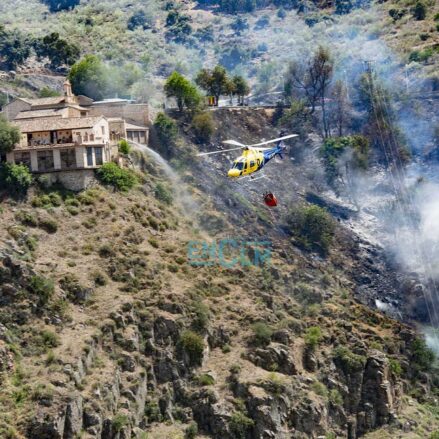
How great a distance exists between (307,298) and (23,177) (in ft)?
86.3

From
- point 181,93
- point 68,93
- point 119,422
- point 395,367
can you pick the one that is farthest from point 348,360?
point 68,93

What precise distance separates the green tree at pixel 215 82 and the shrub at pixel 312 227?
21.4 m

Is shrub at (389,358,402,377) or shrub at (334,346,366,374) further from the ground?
shrub at (334,346,366,374)

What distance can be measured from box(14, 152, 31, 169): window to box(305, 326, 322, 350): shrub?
87.0 feet

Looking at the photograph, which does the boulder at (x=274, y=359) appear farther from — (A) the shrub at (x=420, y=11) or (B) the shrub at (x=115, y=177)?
(A) the shrub at (x=420, y=11)

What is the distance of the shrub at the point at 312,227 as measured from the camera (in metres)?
125

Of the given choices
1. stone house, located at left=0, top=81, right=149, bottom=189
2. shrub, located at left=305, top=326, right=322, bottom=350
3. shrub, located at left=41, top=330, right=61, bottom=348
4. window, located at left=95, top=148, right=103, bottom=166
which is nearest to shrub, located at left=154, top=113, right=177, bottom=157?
stone house, located at left=0, top=81, right=149, bottom=189

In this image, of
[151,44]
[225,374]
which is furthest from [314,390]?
[151,44]

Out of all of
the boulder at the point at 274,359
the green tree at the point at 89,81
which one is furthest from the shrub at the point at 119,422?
the green tree at the point at 89,81

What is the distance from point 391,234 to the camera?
132m

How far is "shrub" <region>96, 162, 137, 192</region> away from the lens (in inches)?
4368

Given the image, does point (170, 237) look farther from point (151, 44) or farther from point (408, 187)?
point (151, 44)

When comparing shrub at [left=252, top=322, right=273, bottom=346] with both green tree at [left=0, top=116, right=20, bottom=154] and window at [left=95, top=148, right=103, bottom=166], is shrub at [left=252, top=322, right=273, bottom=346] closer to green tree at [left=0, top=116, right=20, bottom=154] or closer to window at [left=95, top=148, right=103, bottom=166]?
window at [left=95, top=148, right=103, bottom=166]

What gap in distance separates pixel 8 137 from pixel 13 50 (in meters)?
46.3
